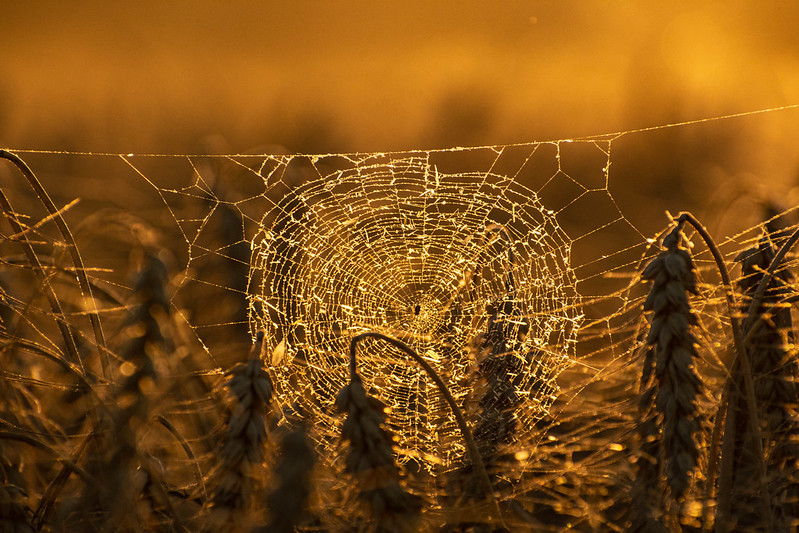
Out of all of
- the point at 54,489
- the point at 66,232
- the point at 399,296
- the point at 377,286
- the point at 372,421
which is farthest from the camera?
the point at 399,296

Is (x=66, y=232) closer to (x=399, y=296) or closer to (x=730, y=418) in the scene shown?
(x=730, y=418)

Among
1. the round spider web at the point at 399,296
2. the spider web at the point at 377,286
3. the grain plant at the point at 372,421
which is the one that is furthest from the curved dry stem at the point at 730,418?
the round spider web at the point at 399,296

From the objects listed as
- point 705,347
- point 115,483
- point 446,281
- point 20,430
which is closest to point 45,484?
point 20,430

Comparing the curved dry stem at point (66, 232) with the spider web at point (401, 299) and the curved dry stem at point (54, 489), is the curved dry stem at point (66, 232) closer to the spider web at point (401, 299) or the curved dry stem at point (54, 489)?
the spider web at point (401, 299)

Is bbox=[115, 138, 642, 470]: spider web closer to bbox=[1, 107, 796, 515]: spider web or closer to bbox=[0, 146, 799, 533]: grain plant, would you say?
bbox=[1, 107, 796, 515]: spider web

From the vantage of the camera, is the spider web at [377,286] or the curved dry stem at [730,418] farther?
the spider web at [377,286]

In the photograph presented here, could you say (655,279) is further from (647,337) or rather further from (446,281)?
(446,281)

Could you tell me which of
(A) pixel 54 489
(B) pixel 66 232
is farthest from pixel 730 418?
(B) pixel 66 232

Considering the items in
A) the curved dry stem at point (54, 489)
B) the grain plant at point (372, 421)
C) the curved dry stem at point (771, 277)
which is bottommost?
the curved dry stem at point (54, 489)
